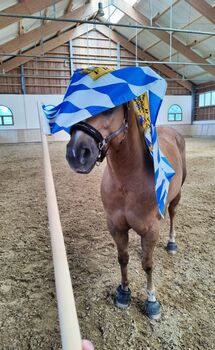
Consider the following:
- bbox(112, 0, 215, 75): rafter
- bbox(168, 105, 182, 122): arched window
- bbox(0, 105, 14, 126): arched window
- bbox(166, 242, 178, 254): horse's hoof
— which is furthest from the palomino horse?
bbox(168, 105, 182, 122): arched window

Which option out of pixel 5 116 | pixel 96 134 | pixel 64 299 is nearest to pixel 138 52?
pixel 5 116

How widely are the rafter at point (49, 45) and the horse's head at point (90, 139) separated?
16.3 metres

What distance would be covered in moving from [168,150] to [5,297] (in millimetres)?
1806

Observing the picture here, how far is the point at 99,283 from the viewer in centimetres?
198

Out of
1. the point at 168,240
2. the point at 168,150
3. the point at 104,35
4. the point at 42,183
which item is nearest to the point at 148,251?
the point at 168,150

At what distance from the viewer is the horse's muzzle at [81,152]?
935mm

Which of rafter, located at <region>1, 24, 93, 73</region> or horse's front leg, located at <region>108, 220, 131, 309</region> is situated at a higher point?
rafter, located at <region>1, 24, 93, 73</region>

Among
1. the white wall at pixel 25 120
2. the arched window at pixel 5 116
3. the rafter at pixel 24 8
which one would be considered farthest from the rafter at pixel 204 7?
the arched window at pixel 5 116

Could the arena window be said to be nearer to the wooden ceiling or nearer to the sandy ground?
the wooden ceiling

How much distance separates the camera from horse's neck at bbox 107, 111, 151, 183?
126cm

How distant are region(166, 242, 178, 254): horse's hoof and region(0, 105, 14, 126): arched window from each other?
15.7m

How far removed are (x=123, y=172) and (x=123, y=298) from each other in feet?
3.30

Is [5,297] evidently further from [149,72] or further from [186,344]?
[149,72]

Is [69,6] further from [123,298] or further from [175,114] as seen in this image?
[123,298]
